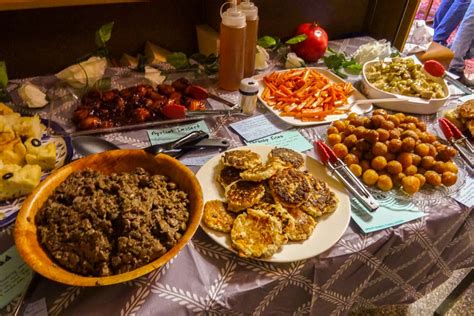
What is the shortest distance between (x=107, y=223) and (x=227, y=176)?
342 mm

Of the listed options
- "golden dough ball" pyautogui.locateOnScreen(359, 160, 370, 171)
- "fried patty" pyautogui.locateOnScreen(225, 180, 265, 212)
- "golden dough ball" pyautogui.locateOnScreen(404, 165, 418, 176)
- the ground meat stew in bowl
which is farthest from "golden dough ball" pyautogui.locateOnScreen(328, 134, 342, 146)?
the ground meat stew in bowl

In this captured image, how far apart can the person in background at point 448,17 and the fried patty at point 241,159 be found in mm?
3572

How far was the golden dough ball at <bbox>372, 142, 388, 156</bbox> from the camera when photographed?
1025mm

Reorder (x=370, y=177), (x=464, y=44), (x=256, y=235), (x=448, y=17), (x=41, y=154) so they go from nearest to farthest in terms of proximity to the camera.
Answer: (x=256, y=235)
(x=41, y=154)
(x=370, y=177)
(x=464, y=44)
(x=448, y=17)

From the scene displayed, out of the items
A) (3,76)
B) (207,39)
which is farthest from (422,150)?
(3,76)

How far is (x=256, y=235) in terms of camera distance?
0.79m

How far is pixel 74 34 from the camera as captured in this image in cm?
156

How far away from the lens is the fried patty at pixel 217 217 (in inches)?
31.7

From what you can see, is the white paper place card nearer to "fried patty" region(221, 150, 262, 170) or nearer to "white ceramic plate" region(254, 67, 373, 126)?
"white ceramic plate" region(254, 67, 373, 126)

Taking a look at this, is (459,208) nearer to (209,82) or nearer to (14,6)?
(209,82)

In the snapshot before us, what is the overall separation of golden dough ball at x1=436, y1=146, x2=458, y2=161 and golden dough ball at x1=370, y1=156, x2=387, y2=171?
20 centimetres

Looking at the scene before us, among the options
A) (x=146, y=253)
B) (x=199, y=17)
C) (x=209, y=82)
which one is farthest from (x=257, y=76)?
(x=146, y=253)

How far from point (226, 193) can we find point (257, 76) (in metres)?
0.75

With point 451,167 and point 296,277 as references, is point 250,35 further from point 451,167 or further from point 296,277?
point 296,277
